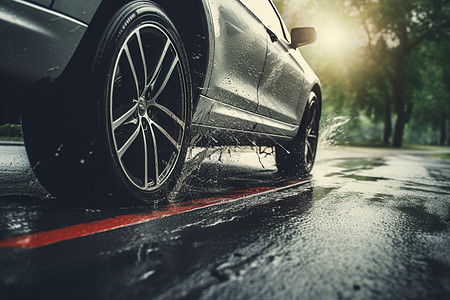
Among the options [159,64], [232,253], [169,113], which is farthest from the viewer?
[169,113]

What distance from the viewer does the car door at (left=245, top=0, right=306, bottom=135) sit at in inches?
161

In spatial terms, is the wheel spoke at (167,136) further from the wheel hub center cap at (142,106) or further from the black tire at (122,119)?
the wheel hub center cap at (142,106)

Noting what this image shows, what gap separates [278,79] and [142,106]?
6.95ft

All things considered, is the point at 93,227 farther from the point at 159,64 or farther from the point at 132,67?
the point at 159,64

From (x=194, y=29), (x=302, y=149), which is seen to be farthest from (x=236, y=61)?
(x=302, y=149)

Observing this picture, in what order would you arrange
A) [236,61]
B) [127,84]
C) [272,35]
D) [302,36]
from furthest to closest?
1. [302,36]
2. [272,35]
3. [236,61]
4. [127,84]

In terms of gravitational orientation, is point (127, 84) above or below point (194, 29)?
below

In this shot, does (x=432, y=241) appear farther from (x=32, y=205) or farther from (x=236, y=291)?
(x=32, y=205)

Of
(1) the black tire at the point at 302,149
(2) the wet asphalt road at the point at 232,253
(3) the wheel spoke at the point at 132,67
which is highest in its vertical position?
(3) the wheel spoke at the point at 132,67

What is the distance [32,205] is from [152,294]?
61.8 inches

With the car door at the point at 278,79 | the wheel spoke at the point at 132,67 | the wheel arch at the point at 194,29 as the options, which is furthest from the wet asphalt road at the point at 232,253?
the car door at the point at 278,79

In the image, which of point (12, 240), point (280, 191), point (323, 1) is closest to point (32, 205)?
point (12, 240)

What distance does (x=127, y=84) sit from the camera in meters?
2.65

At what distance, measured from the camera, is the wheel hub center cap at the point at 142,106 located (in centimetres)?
266
